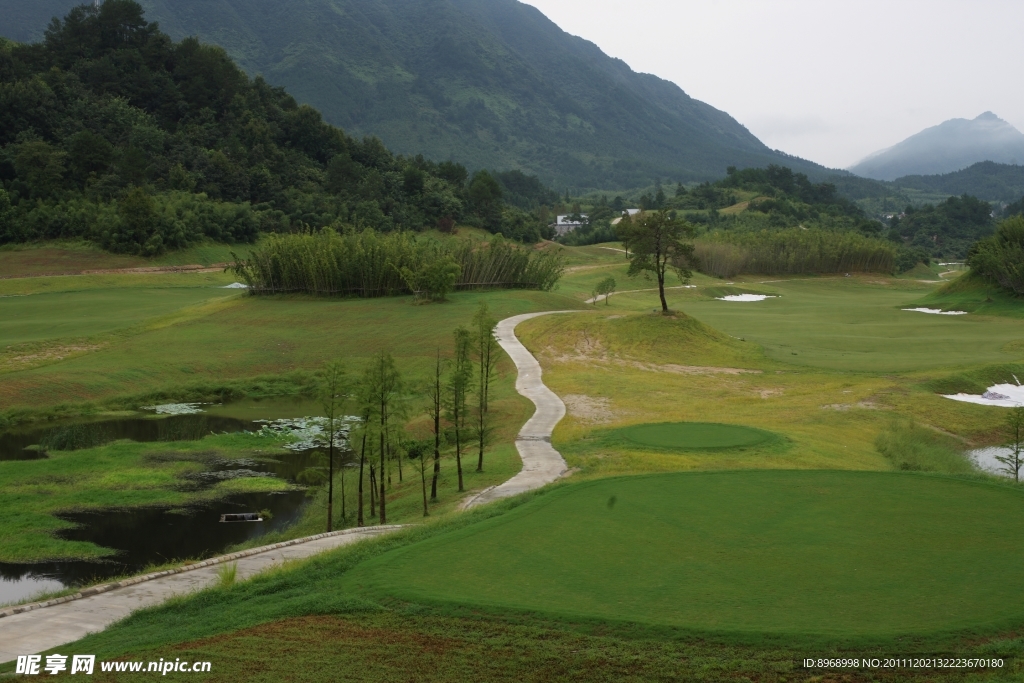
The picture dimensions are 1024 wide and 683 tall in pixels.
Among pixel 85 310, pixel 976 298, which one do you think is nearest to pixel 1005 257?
pixel 976 298

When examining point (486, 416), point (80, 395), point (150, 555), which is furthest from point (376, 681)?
point (80, 395)

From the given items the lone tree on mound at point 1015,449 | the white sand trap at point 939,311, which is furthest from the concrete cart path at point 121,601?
the white sand trap at point 939,311

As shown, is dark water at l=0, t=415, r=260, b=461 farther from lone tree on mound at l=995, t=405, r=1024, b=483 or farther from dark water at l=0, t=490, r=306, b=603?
lone tree on mound at l=995, t=405, r=1024, b=483

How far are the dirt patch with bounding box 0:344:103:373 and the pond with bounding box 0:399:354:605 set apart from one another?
23.1 ft

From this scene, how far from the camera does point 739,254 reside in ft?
307

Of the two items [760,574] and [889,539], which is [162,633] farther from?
[889,539]

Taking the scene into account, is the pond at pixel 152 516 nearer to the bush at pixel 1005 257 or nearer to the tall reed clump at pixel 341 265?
the tall reed clump at pixel 341 265

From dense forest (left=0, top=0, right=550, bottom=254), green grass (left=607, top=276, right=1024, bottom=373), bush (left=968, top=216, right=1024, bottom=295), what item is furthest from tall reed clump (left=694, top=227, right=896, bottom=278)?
bush (left=968, top=216, right=1024, bottom=295)

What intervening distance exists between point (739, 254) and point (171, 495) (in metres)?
79.7

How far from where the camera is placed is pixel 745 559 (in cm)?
1194

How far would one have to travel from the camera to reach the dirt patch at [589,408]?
27.5 metres

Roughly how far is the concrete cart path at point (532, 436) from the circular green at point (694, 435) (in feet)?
8.38

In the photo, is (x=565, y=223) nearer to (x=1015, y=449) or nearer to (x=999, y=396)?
(x=999, y=396)

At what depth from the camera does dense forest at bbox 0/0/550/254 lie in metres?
74.2
